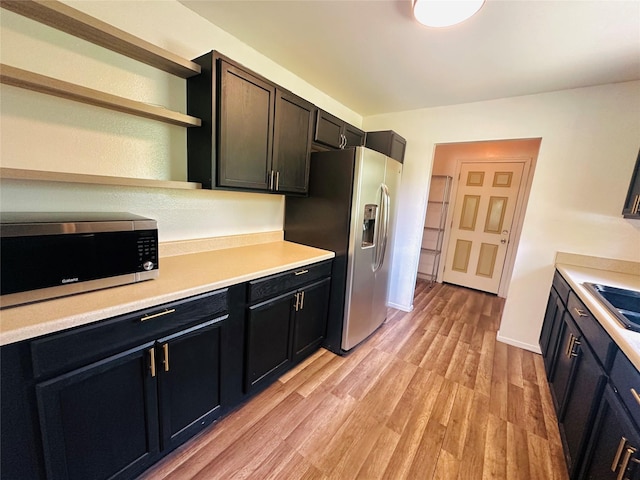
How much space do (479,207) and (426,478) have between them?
12.8ft

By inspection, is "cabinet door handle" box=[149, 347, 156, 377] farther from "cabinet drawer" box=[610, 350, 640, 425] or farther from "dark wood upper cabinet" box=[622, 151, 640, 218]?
"dark wood upper cabinet" box=[622, 151, 640, 218]

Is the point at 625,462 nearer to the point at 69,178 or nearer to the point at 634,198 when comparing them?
the point at 634,198

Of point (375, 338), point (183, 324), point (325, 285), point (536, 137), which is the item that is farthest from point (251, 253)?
point (536, 137)

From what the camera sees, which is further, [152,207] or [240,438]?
[152,207]

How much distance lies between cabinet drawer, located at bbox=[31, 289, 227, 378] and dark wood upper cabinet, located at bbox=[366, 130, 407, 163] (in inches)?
93.6

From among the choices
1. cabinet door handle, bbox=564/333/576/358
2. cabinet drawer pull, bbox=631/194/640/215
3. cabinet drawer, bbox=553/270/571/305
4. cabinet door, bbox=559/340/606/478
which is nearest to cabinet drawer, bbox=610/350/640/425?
cabinet door, bbox=559/340/606/478

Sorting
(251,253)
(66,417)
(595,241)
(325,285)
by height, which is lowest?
(66,417)

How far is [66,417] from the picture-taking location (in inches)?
36.7

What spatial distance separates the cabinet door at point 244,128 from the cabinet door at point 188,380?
35.9 inches

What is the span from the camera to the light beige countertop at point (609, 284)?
978mm

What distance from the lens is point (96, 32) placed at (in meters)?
1.19

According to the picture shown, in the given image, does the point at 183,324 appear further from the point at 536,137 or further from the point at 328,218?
the point at 536,137

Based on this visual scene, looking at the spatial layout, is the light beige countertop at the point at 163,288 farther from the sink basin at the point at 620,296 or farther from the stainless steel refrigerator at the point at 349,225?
the sink basin at the point at 620,296

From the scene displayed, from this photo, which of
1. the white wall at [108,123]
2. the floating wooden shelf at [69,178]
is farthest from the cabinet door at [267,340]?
the floating wooden shelf at [69,178]
